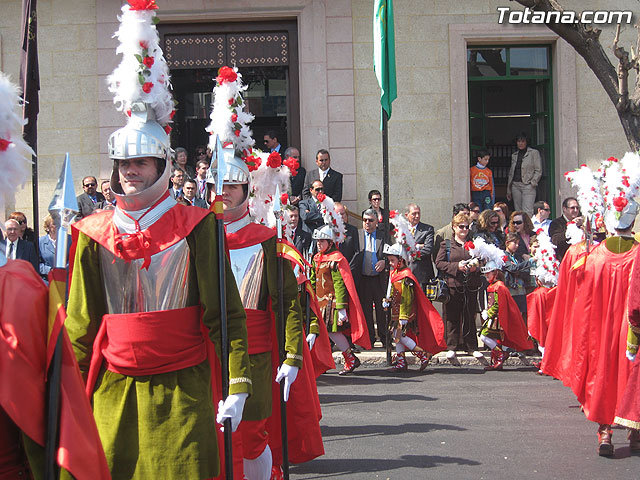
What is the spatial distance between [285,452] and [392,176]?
9895 millimetres

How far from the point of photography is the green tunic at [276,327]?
5.20m

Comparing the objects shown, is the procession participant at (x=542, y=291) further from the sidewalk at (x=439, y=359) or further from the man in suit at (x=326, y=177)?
the man in suit at (x=326, y=177)

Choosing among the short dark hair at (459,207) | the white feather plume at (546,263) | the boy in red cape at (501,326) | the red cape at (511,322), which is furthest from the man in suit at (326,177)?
the white feather plume at (546,263)

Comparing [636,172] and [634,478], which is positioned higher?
[636,172]

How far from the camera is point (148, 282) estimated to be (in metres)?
3.92

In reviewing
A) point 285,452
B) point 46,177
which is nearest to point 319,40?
point 46,177

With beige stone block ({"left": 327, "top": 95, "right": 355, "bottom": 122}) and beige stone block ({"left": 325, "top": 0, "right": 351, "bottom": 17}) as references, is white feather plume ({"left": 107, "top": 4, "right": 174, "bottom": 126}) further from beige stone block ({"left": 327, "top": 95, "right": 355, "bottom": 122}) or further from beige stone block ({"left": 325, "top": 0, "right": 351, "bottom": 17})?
beige stone block ({"left": 325, "top": 0, "right": 351, "bottom": 17})

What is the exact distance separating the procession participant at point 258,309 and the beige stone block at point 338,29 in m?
9.35

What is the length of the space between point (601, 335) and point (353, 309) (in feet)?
14.0

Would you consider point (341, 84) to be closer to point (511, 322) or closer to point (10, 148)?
point (511, 322)

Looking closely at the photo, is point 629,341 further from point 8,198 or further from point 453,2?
point 453,2

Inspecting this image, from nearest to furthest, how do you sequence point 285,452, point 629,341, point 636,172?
1. point 285,452
2. point 629,341
3. point 636,172

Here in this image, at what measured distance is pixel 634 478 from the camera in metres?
6.39

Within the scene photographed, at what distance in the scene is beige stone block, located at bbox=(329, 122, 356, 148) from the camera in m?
15.1
